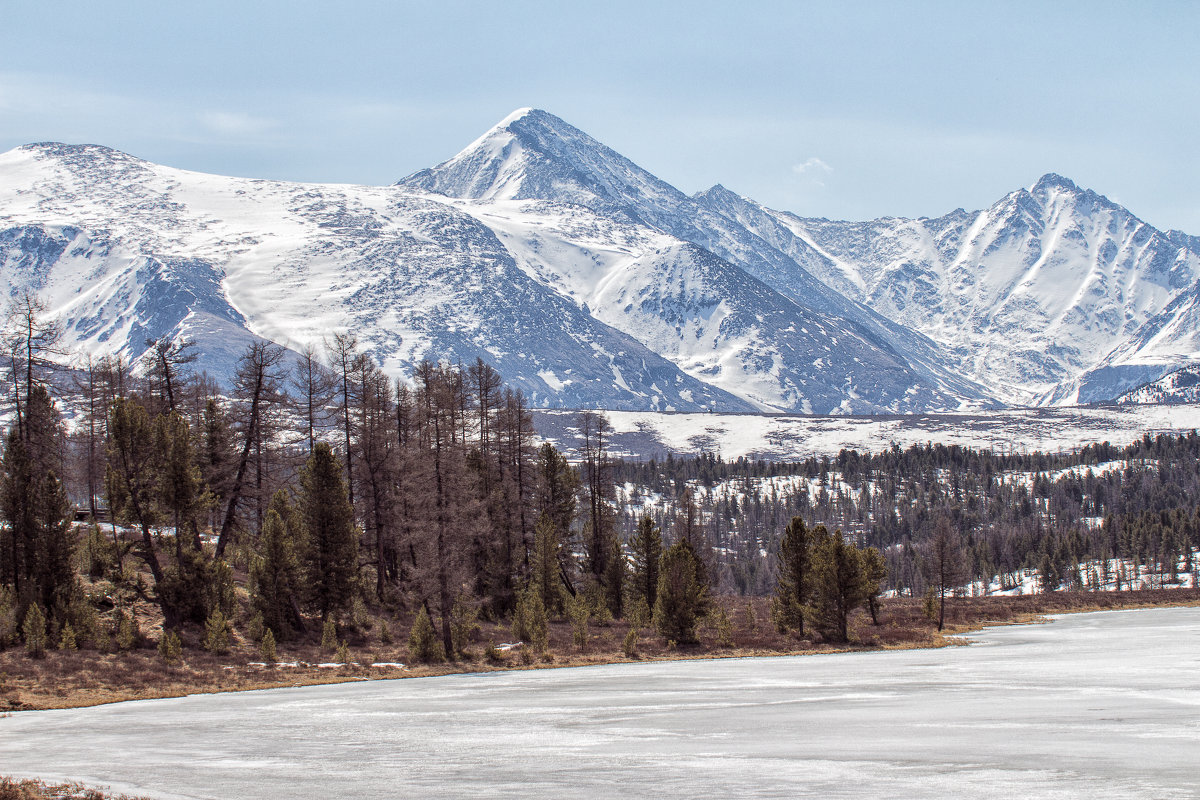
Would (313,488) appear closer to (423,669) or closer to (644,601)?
(423,669)

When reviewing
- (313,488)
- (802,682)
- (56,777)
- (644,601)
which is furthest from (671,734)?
(644,601)

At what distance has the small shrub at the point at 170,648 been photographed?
42844 mm

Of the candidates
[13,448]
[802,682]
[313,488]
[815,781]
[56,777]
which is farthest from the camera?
[313,488]

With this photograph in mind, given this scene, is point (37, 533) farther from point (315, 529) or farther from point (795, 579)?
point (795, 579)

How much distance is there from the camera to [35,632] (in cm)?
4128

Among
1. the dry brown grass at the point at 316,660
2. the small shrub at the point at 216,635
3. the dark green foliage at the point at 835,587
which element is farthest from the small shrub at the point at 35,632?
the dark green foliage at the point at 835,587

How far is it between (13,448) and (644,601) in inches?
1588

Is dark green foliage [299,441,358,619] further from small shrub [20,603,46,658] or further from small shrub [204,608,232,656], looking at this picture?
small shrub [20,603,46,658]

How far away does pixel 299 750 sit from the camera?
24000 millimetres

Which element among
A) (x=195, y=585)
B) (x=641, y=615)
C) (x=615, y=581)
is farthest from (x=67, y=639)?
(x=615, y=581)

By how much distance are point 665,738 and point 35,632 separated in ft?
98.6

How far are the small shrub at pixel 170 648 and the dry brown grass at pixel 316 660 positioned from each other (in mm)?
360

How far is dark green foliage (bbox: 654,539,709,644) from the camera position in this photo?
5922 centimetres

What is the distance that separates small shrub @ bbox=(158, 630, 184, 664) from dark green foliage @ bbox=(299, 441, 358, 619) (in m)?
7.97
